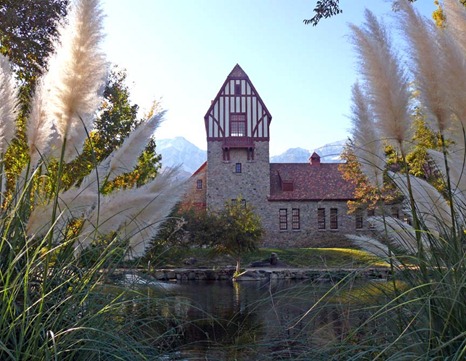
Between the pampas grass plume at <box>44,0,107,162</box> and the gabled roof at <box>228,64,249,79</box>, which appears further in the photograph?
the gabled roof at <box>228,64,249,79</box>

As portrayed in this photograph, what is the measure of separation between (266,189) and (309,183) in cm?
206

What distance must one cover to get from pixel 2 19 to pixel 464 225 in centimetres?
642

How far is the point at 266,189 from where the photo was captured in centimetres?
A: 2578

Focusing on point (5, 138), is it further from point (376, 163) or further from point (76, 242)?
point (376, 163)

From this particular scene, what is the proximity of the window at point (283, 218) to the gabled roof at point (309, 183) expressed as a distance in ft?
1.96

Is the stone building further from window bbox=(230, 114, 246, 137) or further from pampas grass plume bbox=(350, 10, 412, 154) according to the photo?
pampas grass plume bbox=(350, 10, 412, 154)

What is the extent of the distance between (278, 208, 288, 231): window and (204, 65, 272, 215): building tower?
0.82 meters

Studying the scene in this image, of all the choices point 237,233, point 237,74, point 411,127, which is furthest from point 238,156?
point 411,127

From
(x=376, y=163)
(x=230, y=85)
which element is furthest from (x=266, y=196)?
(x=376, y=163)

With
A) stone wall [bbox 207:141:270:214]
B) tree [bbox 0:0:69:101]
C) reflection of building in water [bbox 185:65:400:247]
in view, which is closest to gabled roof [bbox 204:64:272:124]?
reflection of building in water [bbox 185:65:400:247]

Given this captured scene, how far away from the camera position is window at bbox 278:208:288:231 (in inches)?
1008

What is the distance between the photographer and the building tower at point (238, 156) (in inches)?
984

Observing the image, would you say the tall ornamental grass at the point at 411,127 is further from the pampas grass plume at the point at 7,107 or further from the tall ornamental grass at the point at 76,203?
the pampas grass plume at the point at 7,107

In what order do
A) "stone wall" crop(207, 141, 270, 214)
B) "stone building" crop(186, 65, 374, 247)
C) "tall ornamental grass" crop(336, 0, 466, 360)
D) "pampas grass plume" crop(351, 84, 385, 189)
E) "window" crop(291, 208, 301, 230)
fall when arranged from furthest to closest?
"stone wall" crop(207, 141, 270, 214) → "window" crop(291, 208, 301, 230) → "stone building" crop(186, 65, 374, 247) → "pampas grass plume" crop(351, 84, 385, 189) → "tall ornamental grass" crop(336, 0, 466, 360)
